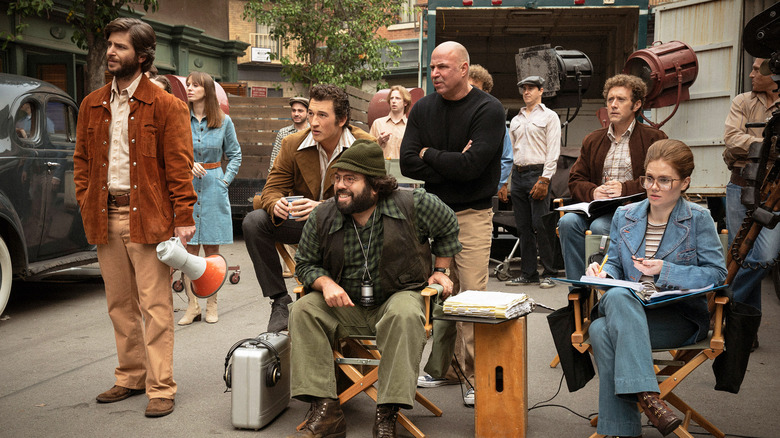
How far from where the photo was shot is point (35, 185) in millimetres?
7371

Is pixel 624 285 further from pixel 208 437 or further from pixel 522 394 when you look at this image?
pixel 208 437

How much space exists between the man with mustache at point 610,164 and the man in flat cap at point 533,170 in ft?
9.50

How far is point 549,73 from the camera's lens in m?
11.3

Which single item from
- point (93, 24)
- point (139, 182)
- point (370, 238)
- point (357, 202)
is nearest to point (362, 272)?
point (370, 238)

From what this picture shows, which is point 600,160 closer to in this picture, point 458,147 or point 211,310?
point 458,147

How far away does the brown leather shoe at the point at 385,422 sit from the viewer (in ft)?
13.0

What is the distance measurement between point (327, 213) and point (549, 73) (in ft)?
25.1

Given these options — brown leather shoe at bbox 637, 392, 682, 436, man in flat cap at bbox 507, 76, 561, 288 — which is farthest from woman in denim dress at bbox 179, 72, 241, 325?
brown leather shoe at bbox 637, 392, 682, 436

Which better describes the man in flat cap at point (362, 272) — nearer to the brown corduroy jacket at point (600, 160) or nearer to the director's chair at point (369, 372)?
the director's chair at point (369, 372)

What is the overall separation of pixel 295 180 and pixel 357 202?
1221mm

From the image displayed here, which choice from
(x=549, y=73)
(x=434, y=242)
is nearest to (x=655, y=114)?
(x=549, y=73)

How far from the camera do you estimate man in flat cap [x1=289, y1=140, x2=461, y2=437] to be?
4.07 meters

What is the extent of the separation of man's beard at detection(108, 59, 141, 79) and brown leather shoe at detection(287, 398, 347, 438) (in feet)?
7.23

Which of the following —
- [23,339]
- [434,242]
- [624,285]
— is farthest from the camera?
[23,339]
